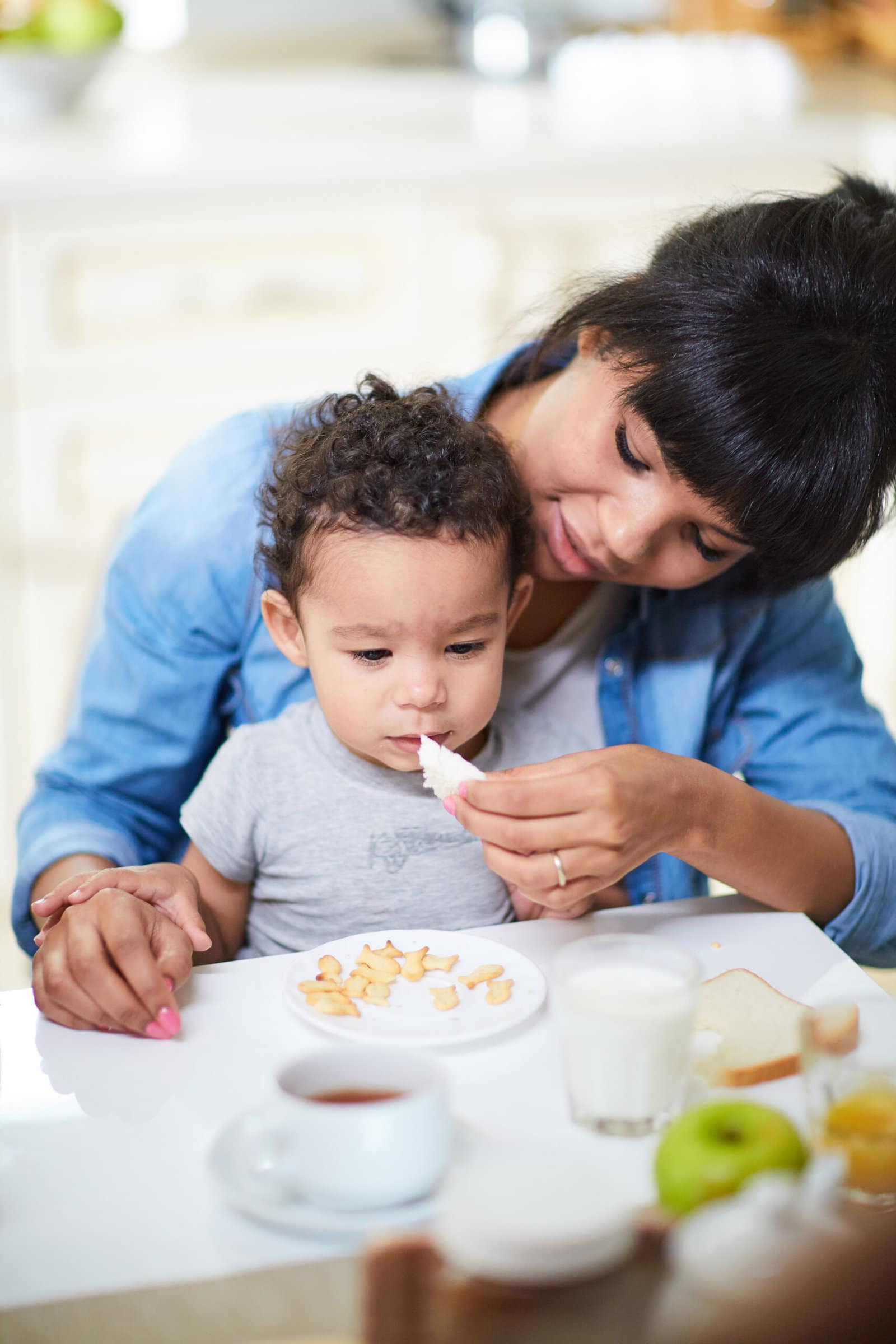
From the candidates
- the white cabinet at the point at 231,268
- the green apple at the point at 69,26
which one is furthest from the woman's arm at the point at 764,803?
the green apple at the point at 69,26

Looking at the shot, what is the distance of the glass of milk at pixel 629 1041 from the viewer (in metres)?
0.75

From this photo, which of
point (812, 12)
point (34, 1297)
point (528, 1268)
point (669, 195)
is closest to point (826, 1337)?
point (528, 1268)

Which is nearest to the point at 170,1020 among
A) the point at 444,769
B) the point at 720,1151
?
the point at 444,769

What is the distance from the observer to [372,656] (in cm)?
108

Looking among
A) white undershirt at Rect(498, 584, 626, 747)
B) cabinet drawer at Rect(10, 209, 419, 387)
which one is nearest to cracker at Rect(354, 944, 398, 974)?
white undershirt at Rect(498, 584, 626, 747)

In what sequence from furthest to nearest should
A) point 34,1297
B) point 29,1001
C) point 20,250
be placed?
1. point 20,250
2. point 29,1001
3. point 34,1297

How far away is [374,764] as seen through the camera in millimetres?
1188

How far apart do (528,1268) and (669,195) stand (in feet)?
8.08

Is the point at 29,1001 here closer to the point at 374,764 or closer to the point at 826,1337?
the point at 374,764

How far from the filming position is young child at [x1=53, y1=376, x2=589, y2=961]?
1059 mm

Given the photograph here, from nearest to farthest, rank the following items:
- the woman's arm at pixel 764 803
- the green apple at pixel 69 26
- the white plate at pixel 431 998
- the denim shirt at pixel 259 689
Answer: the white plate at pixel 431 998, the woman's arm at pixel 764 803, the denim shirt at pixel 259 689, the green apple at pixel 69 26

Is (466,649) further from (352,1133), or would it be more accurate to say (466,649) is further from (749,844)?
(352,1133)

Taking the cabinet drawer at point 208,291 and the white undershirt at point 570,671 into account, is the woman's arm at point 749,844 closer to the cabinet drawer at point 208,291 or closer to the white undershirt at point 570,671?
the white undershirt at point 570,671

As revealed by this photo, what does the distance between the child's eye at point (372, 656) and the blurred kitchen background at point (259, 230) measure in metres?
1.31
